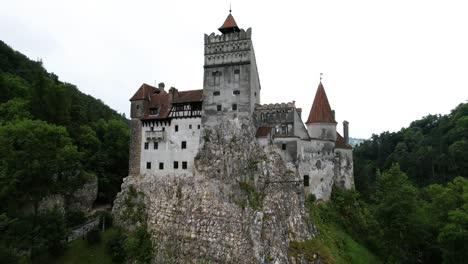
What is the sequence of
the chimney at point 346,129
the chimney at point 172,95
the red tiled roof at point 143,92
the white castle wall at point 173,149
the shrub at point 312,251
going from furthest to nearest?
the chimney at point 346,129 → the red tiled roof at point 143,92 → the chimney at point 172,95 → the white castle wall at point 173,149 → the shrub at point 312,251

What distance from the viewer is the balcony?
153 feet

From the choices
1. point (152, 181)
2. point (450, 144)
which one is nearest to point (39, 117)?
point (152, 181)

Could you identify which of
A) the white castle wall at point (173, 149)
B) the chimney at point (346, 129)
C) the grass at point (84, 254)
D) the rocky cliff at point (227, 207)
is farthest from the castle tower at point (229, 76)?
the grass at point (84, 254)

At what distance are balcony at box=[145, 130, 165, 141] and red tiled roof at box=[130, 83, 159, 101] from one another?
16.7ft

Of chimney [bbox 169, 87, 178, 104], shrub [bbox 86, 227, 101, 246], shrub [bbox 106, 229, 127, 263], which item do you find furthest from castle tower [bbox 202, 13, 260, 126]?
shrub [bbox 86, 227, 101, 246]

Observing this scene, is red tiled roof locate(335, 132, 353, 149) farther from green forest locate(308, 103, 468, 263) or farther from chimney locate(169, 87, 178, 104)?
chimney locate(169, 87, 178, 104)

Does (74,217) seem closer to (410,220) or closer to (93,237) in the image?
(93,237)

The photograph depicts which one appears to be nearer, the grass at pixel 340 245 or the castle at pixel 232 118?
the grass at pixel 340 245

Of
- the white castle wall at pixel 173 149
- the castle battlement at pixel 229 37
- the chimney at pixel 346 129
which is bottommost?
the white castle wall at pixel 173 149

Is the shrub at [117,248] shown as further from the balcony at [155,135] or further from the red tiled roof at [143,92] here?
the red tiled roof at [143,92]

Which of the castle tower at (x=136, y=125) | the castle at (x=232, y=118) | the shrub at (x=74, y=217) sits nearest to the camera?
the castle at (x=232, y=118)

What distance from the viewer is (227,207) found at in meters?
40.9

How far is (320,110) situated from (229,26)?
622 inches

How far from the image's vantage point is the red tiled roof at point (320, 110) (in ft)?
148
